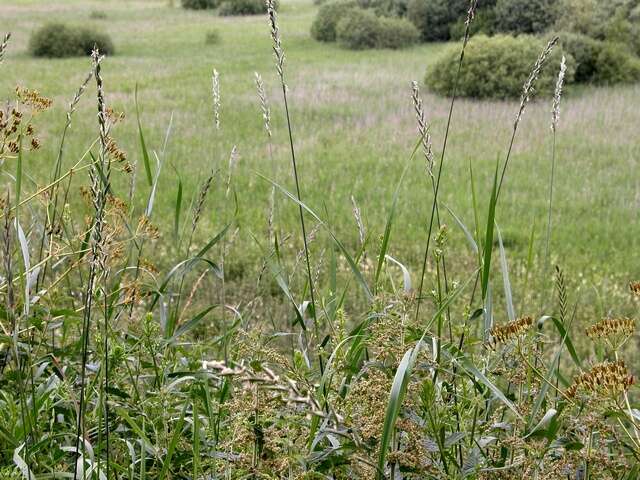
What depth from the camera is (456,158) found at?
440 inches

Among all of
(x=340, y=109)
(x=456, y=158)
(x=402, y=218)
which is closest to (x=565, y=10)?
(x=340, y=109)

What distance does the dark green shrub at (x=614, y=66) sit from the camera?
53.9ft

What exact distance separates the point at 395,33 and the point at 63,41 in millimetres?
9348

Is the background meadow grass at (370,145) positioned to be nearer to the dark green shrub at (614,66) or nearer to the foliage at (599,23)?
the dark green shrub at (614,66)

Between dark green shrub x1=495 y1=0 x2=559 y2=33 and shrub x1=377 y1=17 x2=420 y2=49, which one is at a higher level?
dark green shrub x1=495 y1=0 x2=559 y2=33

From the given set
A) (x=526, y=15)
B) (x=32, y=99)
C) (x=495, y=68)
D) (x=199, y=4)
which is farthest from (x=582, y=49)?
(x=199, y=4)

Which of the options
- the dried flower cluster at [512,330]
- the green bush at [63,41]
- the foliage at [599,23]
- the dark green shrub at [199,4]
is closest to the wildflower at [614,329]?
the dried flower cluster at [512,330]

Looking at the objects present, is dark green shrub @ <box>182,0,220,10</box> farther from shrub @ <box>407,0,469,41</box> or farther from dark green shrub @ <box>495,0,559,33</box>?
dark green shrub @ <box>495,0,559,33</box>

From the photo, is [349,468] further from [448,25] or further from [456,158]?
[448,25]

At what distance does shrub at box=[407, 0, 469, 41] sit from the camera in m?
24.3

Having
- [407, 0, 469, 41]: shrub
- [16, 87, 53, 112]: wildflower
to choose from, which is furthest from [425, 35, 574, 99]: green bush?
[16, 87, 53, 112]: wildflower

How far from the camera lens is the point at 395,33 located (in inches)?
930

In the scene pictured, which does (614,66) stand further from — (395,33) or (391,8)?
(391,8)

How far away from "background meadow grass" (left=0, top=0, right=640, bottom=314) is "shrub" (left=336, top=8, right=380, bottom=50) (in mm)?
1346
